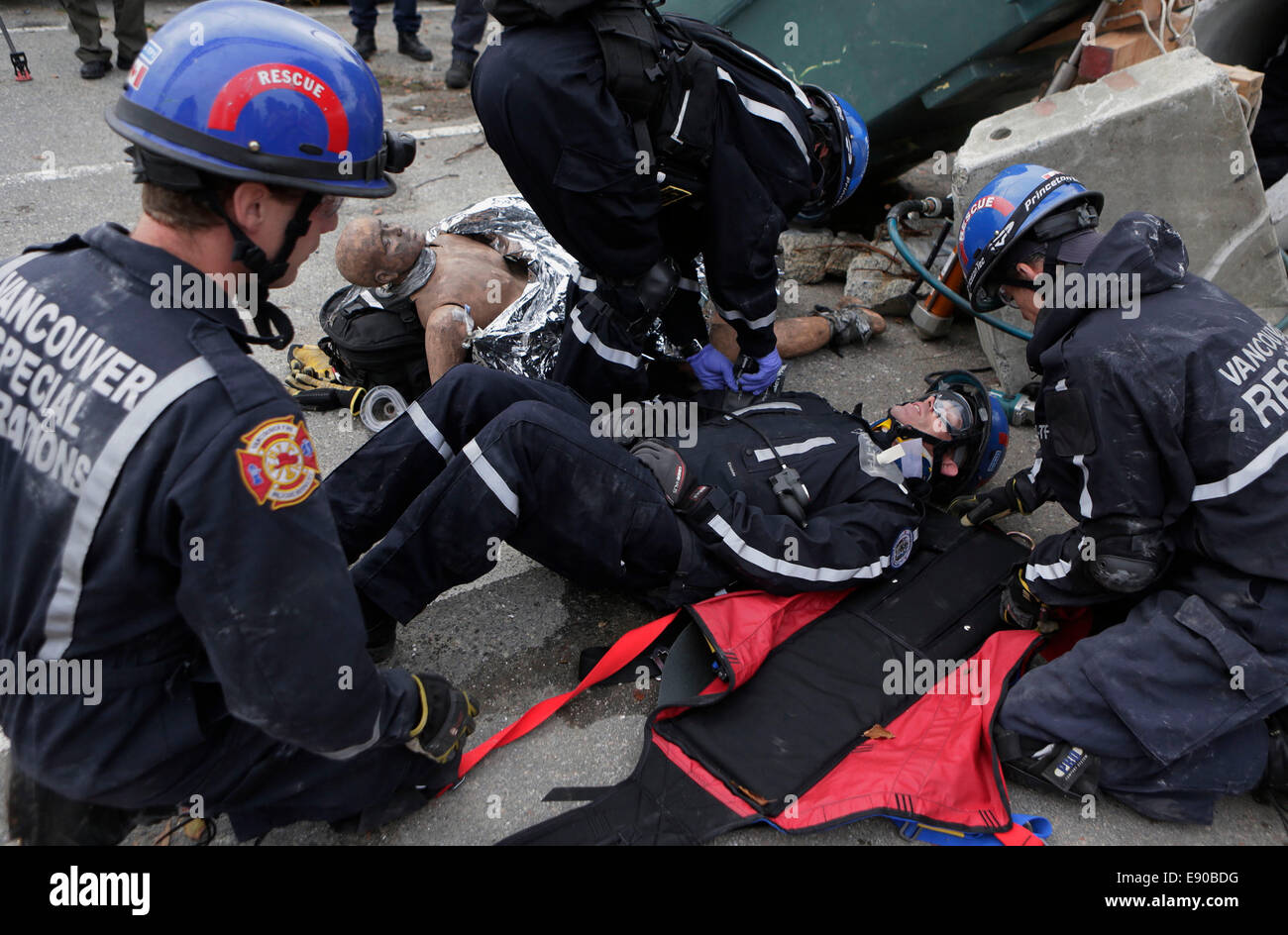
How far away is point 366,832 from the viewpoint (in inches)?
90.2

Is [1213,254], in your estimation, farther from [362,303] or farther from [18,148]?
[18,148]

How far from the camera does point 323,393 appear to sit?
391 centimetres

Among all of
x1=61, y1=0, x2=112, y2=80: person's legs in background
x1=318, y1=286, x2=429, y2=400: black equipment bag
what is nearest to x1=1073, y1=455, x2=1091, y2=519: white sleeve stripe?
x1=318, y1=286, x2=429, y2=400: black equipment bag

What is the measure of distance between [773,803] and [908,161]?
14.0 feet

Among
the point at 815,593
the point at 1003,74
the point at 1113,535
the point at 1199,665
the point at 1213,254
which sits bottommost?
the point at 815,593

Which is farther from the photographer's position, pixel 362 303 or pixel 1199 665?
pixel 362 303

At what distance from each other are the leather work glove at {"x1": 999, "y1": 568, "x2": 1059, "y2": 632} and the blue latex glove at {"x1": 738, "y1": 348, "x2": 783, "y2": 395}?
127 centimetres

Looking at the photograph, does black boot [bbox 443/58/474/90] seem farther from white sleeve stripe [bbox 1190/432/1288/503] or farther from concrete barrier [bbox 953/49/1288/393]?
white sleeve stripe [bbox 1190/432/1288/503]

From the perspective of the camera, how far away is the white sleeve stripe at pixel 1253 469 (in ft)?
7.28

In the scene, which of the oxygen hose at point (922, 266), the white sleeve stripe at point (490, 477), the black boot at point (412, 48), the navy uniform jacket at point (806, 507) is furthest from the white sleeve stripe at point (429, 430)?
the black boot at point (412, 48)

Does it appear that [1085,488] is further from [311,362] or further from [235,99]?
[311,362]

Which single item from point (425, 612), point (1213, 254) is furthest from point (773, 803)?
point (1213, 254)

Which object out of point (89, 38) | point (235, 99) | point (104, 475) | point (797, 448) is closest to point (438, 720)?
point (104, 475)

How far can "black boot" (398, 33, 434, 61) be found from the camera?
26.2ft
